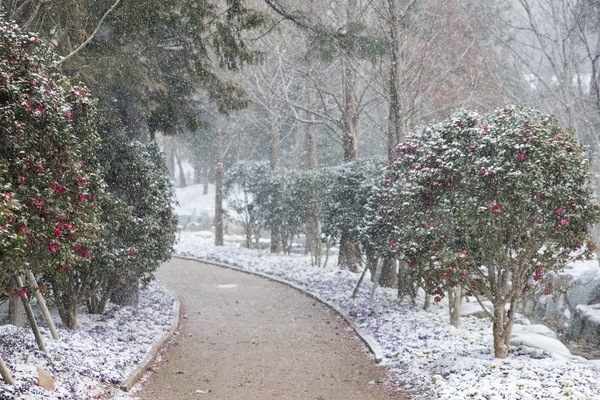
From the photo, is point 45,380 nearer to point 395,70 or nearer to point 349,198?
point 395,70

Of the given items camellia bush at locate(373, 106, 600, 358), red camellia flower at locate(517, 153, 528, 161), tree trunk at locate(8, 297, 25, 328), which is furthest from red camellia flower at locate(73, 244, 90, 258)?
red camellia flower at locate(517, 153, 528, 161)

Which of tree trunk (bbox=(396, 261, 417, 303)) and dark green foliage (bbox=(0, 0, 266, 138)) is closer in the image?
dark green foliage (bbox=(0, 0, 266, 138))

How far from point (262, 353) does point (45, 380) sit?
396 cm

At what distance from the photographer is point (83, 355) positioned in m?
7.28

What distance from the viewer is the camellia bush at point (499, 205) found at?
271 inches

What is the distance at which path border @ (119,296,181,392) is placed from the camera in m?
6.98

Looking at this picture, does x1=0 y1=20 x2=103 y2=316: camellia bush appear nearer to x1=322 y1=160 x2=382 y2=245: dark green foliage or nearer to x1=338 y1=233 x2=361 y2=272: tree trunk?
x1=322 y1=160 x2=382 y2=245: dark green foliage

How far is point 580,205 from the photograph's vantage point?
699 centimetres

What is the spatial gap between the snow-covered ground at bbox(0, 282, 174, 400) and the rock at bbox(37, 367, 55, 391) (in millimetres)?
48

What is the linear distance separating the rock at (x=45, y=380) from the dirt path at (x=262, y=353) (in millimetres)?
1360

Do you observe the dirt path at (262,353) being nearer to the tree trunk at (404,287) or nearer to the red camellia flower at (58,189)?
the tree trunk at (404,287)

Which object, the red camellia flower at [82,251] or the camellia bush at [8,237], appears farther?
the red camellia flower at [82,251]

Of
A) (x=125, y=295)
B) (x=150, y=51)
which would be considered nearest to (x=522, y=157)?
(x=150, y=51)

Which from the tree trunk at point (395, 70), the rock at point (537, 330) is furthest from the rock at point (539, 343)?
the tree trunk at point (395, 70)
